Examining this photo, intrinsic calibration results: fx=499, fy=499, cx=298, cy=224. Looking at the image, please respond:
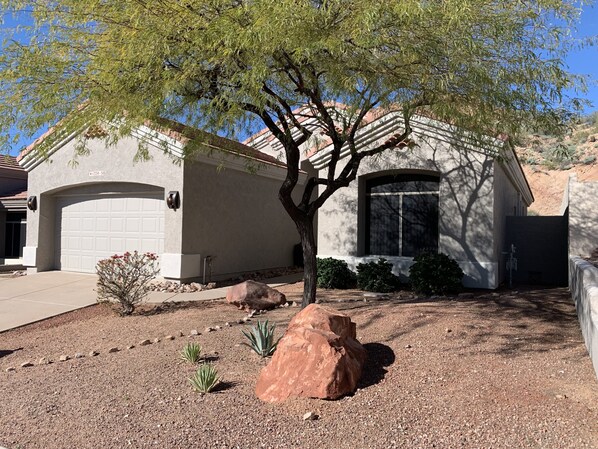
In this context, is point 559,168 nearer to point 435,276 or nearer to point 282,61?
point 435,276

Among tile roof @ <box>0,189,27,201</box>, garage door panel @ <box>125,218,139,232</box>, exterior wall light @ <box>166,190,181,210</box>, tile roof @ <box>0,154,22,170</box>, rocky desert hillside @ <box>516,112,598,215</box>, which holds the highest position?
rocky desert hillside @ <box>516,112,598,215</box>

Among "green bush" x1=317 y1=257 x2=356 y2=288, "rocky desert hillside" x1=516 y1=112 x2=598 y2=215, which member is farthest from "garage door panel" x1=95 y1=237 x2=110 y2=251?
"rocky desert hillside" x1=516 y1=112 x2=598 y2=215

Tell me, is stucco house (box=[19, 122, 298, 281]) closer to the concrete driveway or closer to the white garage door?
the white garage door

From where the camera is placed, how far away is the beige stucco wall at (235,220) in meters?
13.2

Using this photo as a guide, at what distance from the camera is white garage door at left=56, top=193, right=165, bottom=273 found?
13.8 m

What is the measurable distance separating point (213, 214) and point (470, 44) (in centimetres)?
900

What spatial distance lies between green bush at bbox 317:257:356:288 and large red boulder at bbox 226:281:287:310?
3.10 meters

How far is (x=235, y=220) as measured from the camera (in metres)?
14.9

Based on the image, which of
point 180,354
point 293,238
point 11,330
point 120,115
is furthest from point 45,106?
point 293,238

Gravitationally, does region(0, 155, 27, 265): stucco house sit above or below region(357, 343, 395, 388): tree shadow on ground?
above

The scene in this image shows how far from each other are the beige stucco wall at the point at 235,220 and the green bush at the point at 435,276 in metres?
5.33

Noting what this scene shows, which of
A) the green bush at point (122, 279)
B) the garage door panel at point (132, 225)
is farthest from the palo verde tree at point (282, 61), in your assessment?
the garage door panel at point (132, 225)

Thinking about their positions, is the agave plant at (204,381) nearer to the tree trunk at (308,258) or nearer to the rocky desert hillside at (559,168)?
the tree trunk at (308,258)

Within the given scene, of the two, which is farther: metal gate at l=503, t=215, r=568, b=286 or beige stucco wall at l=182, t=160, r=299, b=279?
metal gate at l=503, t=215, r=568, b=286
